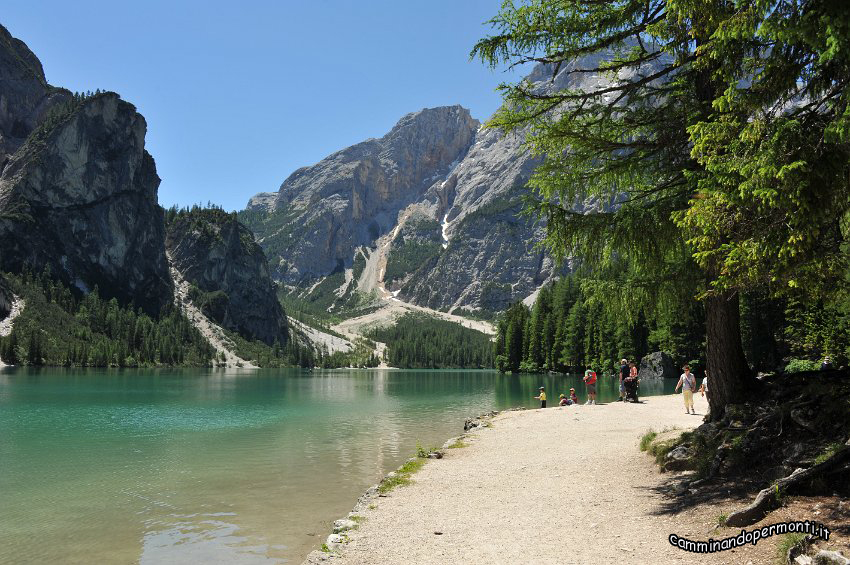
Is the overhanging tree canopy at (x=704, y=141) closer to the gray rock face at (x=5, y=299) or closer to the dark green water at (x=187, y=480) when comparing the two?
the dark green water at (x=187, y=480)

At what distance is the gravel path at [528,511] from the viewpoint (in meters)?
8.20

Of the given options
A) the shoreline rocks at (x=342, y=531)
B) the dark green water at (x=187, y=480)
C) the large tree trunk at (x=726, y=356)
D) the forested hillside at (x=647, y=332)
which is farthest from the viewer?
the forested hillside at (x=647, y=332)

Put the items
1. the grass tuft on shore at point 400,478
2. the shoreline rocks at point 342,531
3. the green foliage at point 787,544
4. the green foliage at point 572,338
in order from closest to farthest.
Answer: the green foliage at point 787,544 → the shoreline rocks at point 342,531 → the grass tuft on shore at point 400,478 → the green foliage at point 572,338

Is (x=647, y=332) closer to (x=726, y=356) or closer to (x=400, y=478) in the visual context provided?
(x=726, y=356)

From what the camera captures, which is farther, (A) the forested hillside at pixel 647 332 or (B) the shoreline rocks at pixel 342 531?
(A) the forested hillside at pixel 647 332

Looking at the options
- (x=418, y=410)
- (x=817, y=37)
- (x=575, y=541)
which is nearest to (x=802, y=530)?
(x=575, y=541)

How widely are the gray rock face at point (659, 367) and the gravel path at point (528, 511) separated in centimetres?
6799

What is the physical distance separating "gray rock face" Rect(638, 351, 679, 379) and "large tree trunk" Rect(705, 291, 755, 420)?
7296 centimetres

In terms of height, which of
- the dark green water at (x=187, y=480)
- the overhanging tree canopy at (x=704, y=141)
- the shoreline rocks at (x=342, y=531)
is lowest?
the dark green water at (x=187, y=480)

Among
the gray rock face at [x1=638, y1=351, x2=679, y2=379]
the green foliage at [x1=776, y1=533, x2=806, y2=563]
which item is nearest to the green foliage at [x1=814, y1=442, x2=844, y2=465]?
the green foliage at [x1=776, y1=533, x2=806, y2=563]

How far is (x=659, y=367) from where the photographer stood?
8075cm

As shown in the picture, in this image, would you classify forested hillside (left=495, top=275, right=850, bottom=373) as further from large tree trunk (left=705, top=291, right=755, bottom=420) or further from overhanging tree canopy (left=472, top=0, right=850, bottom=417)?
overhanging tree canopy (left=472, top=0, right=850, bottom=417)

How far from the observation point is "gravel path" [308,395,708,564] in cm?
820

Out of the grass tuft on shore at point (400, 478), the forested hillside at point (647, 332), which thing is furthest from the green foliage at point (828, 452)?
the grass tuft on shore at point (400, 478)
